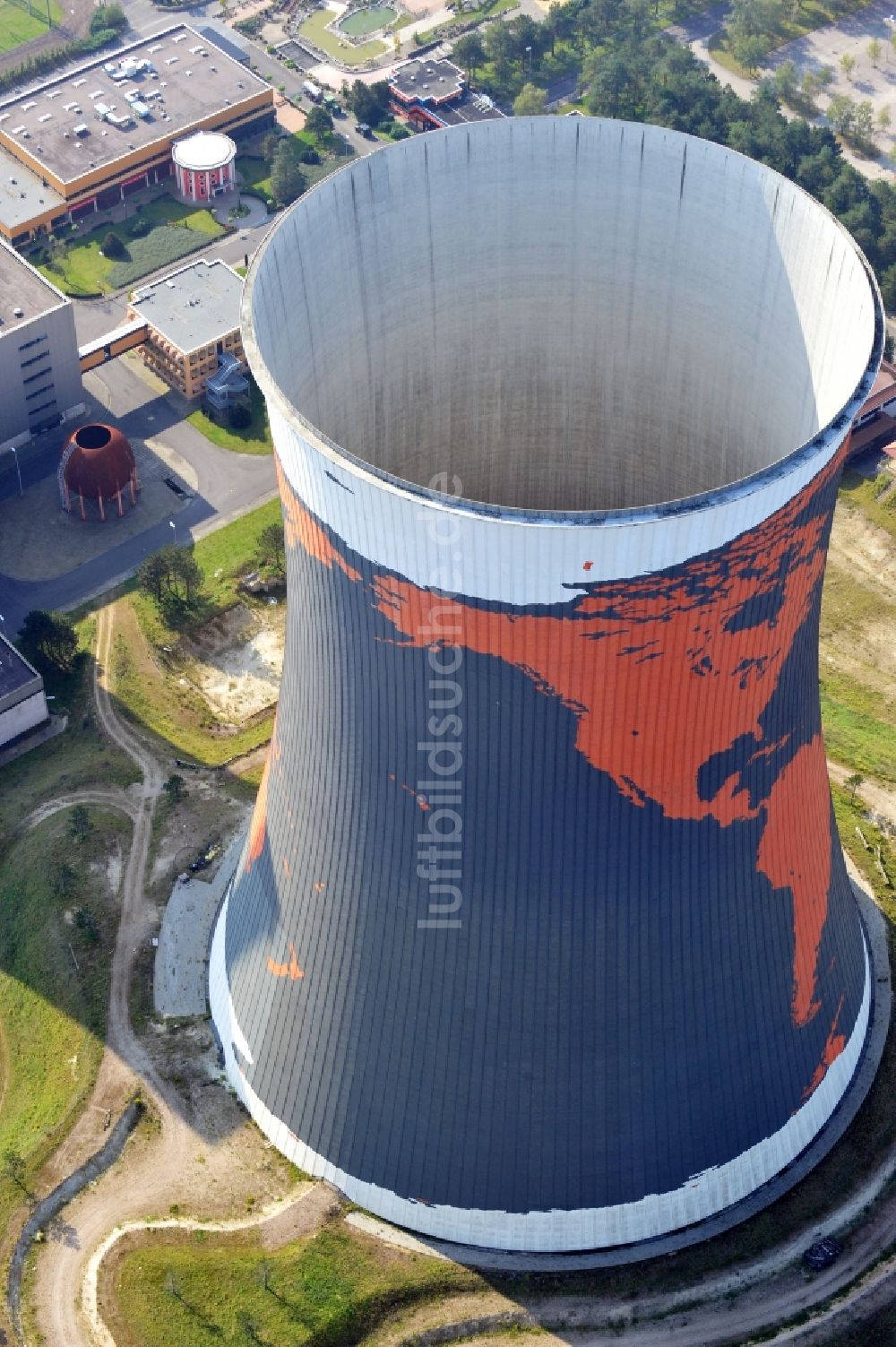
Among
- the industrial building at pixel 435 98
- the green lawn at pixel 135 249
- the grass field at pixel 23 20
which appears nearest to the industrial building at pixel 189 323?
the green lawn at pixel 135 249

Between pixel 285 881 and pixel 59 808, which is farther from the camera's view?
pixel 59 808

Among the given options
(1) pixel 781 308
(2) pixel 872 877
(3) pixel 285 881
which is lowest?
(2) pixel 872 877

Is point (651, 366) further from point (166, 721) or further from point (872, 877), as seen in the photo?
point (166, 721)

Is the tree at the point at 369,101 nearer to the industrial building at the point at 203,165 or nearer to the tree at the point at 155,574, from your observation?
the industrial building at the point at 203,165

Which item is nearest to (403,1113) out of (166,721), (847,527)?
(166,721)

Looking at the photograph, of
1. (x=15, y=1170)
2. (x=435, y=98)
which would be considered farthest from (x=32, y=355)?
(x=15, y=1170)

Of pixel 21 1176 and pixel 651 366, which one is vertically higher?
pixel 651 366
